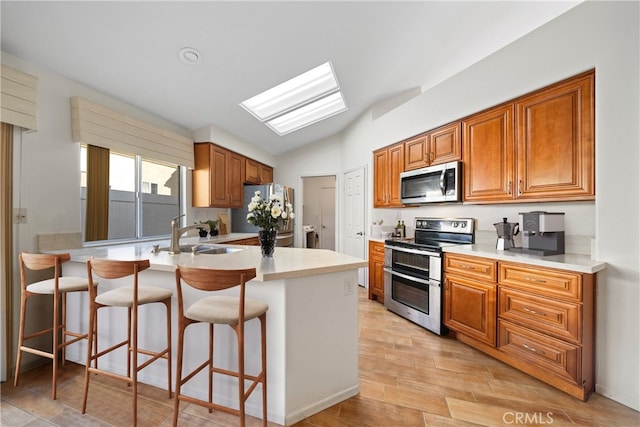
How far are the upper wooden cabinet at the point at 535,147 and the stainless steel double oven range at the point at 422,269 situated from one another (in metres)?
0.54

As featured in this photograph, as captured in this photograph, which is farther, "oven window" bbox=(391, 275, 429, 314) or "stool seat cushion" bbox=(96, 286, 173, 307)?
"oven window" bbox=(391, 275, 429, 314)

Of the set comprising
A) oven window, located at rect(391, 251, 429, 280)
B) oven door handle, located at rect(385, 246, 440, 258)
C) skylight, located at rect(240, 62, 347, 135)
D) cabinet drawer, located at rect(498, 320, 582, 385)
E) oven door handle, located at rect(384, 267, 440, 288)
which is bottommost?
cabinet drawer, located at rect(498, 320, 582, 385)

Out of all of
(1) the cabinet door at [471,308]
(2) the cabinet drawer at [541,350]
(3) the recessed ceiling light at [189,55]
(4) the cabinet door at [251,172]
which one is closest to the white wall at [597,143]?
(2) the cabinet drawer at [541,350]

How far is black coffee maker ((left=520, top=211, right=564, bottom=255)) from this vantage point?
7.22 feet

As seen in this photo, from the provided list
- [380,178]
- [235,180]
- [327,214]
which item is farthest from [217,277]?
[327,214]

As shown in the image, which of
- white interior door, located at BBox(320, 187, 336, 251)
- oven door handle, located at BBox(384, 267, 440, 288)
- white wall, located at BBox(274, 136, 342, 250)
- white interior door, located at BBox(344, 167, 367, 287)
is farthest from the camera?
white interior door, located at BBox(320, 187, 336, 251)

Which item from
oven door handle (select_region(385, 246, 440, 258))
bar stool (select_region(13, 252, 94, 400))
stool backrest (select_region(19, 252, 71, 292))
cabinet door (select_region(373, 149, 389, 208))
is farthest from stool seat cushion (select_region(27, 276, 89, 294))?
cabinet door (select_region(373, 149, 389, 208))

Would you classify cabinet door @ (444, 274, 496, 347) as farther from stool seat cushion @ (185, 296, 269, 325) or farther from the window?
the window

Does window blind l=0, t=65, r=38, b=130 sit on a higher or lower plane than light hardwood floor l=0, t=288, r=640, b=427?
higher

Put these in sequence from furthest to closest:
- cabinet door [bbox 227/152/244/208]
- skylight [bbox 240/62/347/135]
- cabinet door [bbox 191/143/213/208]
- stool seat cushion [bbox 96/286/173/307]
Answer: cabinet door [bbox 227/152/244/208] < cabinet door [bbox 191/143/213/208] < skylight [bbox 240/62/347/135] < stool seat cushion [bbox 96/286/173/307]

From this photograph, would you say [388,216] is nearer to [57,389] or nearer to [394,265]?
A: [394,265]

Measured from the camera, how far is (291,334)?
1.66m

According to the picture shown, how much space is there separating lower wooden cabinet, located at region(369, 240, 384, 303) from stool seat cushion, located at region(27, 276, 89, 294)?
315 cm

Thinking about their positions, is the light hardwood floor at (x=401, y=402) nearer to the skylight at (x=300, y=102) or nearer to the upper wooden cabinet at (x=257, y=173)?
the skylight at (x=300, y=102)
